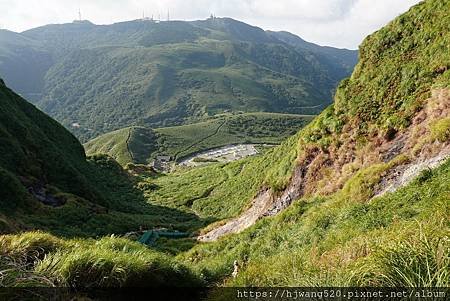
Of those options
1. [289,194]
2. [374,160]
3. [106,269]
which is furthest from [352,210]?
[289,194]

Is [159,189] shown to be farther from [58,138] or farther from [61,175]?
[61,175]

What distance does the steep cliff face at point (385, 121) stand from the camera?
Result: 648 inches

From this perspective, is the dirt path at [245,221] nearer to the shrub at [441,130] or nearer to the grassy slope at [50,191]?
the grassy slope at [50,191]

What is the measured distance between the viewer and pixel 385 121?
70.0ft

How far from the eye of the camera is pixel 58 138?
63125mm

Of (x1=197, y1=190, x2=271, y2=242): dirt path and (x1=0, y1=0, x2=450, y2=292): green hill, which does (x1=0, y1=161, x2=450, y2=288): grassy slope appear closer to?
(x1=0, y1=0, x2=450, y2=292): green hill

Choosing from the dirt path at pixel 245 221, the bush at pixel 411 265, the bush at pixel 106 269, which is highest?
the bush at pixel 411 265

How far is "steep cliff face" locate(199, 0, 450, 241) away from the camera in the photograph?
1647cm

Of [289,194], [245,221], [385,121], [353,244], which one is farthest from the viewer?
[245,221]

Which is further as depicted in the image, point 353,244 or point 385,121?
point 385,121

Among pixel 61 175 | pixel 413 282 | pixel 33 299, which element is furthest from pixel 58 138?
pixel 413 282

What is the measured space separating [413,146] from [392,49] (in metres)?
10.1

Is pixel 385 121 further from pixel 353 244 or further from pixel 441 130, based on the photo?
pixel 353 244

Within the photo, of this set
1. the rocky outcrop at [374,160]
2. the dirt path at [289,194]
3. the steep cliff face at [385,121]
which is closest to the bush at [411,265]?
the dirt path at [289,194]
